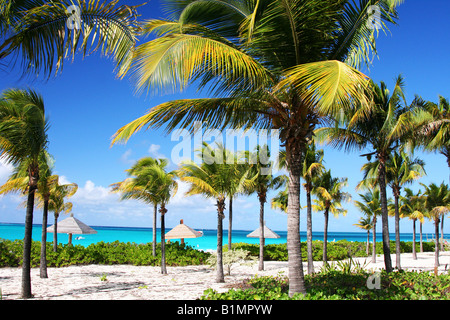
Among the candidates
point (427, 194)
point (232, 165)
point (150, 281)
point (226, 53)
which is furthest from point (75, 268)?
point (427, 194)

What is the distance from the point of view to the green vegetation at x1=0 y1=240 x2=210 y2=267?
63.7ft

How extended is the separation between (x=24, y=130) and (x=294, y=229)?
7659 millimetres

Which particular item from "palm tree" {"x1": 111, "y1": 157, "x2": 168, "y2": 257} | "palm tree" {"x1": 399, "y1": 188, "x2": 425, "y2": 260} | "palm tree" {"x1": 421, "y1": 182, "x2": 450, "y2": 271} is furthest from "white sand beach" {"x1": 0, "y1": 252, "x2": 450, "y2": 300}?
"palm tree" {"x1": 399, "y1": 188, "x2": 425, "y2": 260}

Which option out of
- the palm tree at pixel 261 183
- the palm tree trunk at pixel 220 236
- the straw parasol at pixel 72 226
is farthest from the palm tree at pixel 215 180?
the straw parasol at pixel 72 226

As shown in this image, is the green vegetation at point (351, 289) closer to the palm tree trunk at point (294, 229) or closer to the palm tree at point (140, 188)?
the palm tree trunk at point (294, 229)

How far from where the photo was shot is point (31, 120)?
1015cm

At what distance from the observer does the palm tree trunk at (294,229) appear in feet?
24.4

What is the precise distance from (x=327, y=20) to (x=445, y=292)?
21.4ft

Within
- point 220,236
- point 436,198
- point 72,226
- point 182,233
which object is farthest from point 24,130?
point 436,198

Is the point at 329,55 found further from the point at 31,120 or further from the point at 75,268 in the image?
the point at 75,268

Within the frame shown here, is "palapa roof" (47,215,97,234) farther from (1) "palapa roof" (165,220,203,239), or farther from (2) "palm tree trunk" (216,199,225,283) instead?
(2) "palm tree trunk" (216,199,225,283)

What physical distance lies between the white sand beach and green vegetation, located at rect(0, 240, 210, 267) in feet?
2.89

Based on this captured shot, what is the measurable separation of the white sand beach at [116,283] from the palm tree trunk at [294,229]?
4.26 meters
